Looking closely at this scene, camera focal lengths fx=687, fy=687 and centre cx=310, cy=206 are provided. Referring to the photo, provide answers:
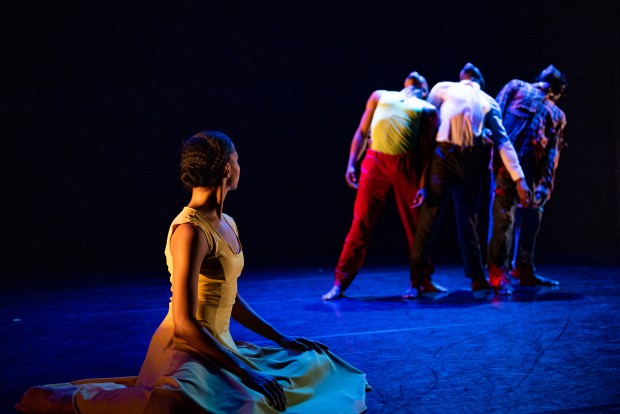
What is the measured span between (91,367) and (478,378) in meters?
1.65

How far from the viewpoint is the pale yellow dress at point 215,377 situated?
73.9 inches

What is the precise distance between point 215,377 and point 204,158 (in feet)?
2.12

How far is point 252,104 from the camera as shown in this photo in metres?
7.02

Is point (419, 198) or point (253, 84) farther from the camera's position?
point (253, 84)

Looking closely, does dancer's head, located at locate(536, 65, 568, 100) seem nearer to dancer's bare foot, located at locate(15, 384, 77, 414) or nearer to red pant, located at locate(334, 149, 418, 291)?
red pant, located at locate(334, 149, 418, 291)

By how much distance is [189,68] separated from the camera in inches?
269

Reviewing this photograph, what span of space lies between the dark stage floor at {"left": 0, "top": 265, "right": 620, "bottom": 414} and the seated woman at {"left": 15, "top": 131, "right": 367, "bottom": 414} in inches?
12.7

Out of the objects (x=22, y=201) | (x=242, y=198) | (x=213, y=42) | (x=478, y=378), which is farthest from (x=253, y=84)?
(x=478, y=378)

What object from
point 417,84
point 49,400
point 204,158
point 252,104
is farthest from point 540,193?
point 49,400

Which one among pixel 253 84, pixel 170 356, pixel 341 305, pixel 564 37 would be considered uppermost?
pixel 564 37

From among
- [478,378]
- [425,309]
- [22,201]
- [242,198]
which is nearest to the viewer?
[478,378]

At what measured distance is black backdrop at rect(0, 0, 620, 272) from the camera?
6.67m

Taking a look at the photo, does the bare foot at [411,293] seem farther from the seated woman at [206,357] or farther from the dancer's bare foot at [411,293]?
the seated woman at [206,357]

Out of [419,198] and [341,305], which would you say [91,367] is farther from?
[419,198]
